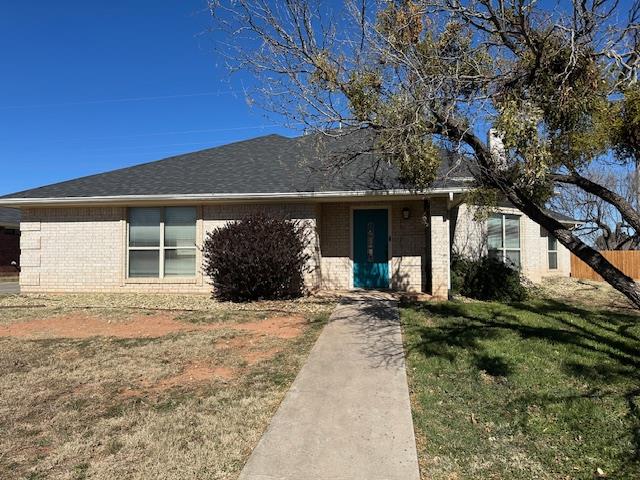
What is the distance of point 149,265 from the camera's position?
13.7 metres

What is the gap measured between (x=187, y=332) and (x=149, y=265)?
5.75 metres

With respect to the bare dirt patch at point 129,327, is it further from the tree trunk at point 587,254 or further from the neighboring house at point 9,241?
the neighboring house at point 9,241

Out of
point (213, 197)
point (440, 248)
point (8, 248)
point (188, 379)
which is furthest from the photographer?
point (8, 248)

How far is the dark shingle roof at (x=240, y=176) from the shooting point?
12422mm

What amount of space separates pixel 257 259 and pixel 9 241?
2251 cm

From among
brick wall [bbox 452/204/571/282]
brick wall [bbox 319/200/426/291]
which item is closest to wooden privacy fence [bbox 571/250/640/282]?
brick wall [bbox 452/204/571/282]

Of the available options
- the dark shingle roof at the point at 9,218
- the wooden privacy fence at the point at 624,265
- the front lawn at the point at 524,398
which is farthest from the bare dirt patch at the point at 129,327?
the dark shingle roof at the point at 9,218

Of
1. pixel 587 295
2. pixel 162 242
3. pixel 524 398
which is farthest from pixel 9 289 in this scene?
pixel 587 295

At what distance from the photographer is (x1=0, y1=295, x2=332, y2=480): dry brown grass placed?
392 centimetres

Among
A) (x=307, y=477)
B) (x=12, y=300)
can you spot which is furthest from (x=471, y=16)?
(x=12, y=300)

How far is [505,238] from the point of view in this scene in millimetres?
15859

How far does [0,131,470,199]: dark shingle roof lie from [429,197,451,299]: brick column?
0.95 metres

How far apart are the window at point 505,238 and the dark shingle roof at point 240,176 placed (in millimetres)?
4508

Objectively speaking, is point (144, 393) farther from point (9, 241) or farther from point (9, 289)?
point (9, 241)
